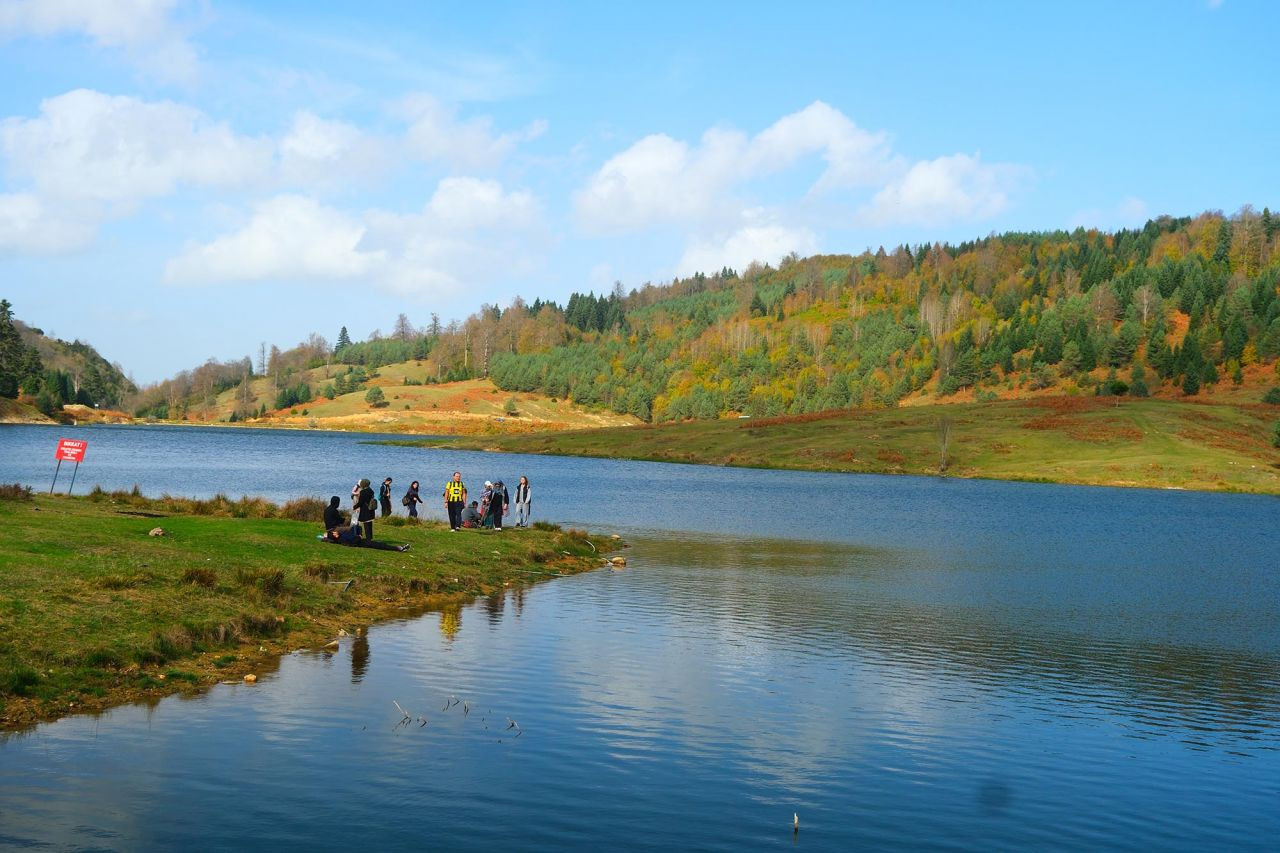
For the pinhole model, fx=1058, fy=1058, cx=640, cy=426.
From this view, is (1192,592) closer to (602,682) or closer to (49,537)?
(602,682)

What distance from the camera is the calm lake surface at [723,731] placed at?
13414 millimetres

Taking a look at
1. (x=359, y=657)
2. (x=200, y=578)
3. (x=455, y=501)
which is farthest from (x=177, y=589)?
(x=455, y=501)

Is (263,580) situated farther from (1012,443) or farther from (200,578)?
(1012,443)

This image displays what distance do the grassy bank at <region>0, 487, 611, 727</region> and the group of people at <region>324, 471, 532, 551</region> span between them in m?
0.88

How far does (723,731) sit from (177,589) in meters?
13.2

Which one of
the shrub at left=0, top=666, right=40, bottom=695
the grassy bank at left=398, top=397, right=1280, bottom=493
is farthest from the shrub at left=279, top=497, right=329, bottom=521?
the grassy bank at left=398, top=397, right=1280, bottom=493

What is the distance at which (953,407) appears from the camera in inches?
7397

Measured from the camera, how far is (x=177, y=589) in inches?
936

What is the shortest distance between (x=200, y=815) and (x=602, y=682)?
9589mm

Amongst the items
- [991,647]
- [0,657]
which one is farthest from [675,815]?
[991,647]

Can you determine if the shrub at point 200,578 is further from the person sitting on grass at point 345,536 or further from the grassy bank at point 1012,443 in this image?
the grassy bank at point 1012,443

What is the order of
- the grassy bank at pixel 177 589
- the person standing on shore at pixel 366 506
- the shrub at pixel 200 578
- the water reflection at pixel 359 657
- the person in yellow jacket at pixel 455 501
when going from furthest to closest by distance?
1. the person in yellow jacket at pixel 455 501
2. the person standing on shore at pixel 366 506
3. the shrub at pixel 200 578
4. the water reflection at pixel 359 657
5. the grassy bank at pixel 177 589

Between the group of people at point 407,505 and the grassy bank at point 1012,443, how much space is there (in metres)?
101

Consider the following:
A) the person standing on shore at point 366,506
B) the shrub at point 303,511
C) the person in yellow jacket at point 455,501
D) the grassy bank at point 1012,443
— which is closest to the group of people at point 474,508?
the person in yellow jacket at point 455,501
